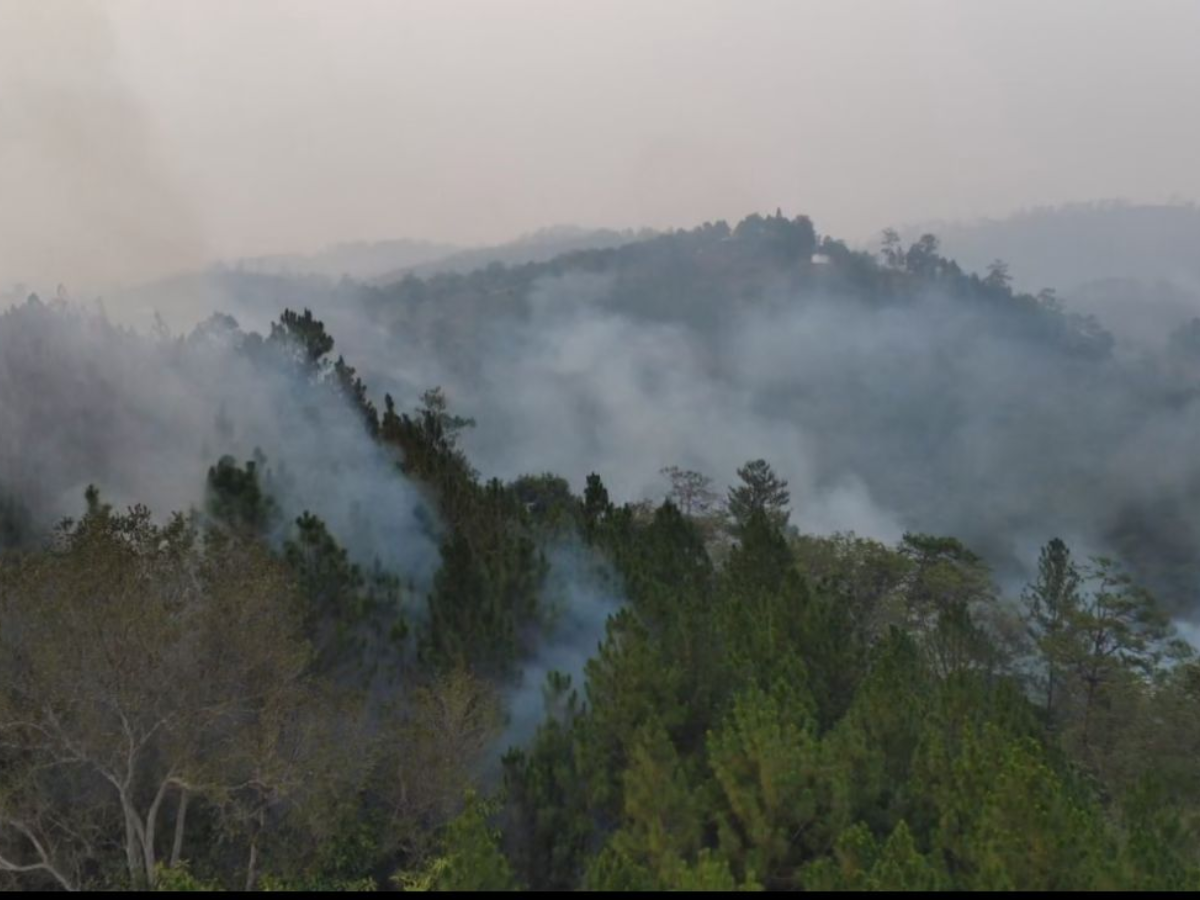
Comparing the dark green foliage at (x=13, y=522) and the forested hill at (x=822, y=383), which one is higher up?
the forested hill at (x=822, y=383)

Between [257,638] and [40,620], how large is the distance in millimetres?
3254

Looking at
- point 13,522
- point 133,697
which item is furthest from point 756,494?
→ point 133,697

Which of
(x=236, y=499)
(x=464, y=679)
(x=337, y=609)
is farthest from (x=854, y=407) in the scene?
(x=464, y=679)

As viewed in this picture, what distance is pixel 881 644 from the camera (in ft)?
68.6

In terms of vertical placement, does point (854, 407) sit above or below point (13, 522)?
above

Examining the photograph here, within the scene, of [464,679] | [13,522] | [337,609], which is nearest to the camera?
[464,679]

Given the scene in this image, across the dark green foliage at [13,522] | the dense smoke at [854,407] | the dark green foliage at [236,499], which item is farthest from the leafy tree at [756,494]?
the dense smoke at [854,407]

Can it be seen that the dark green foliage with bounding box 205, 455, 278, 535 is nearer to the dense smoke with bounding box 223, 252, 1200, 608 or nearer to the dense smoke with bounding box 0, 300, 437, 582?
the dense smoke with bounding box 0, 300, 437, 582

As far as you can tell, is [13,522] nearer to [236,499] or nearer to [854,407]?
[236,499]

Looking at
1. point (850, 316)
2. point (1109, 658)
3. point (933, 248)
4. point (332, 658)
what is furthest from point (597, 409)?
point (332, 658)

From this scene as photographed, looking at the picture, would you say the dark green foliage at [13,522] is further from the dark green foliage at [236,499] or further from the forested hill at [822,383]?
the forested hill at [822,383]

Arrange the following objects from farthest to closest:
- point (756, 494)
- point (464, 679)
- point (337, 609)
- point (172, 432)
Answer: point (756, 494) → point (172, 432) → point (337, 609) → point (464, 679)

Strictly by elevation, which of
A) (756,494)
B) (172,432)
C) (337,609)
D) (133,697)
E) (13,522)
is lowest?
(133,697)

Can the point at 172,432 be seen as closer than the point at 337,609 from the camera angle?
No
